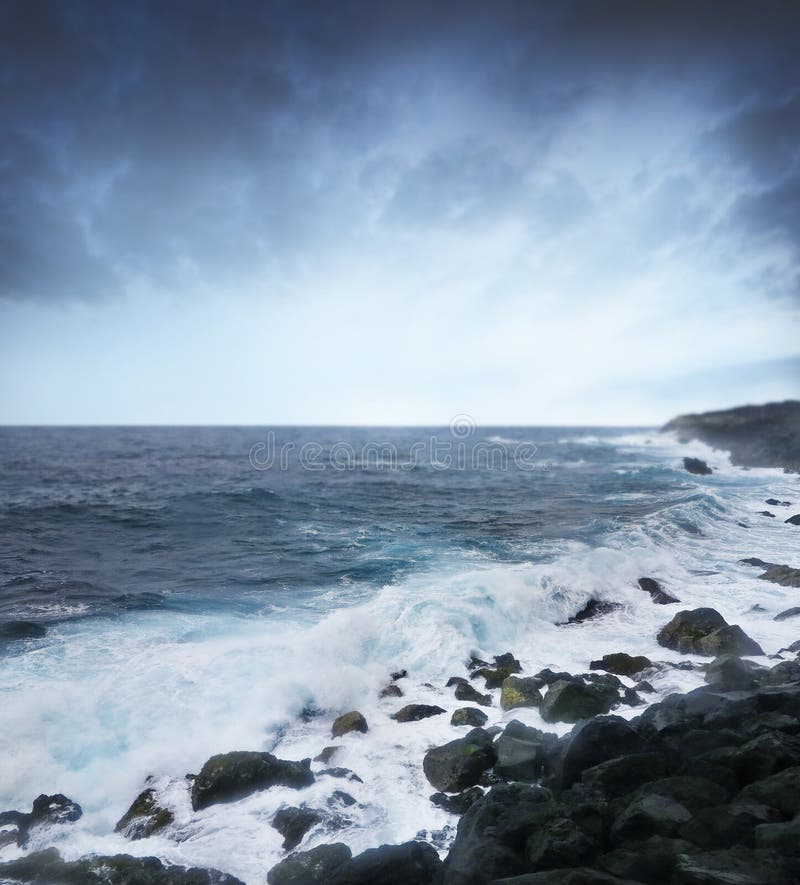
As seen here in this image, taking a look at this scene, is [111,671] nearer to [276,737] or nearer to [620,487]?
[276,737]

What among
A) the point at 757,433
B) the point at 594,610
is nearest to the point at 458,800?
the point at 594,610

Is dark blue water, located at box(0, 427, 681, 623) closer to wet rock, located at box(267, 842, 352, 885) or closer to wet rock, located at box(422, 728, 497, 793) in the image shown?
wet rock, located at box(422, 728, 497, 793)

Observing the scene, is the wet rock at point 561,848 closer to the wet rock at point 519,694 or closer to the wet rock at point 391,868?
the wet rock at point 391,868

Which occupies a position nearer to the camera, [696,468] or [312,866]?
[312,866]

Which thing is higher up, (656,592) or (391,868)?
(656,592)

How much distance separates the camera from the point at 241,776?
723 centimetres

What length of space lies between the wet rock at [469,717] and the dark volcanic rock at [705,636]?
491 cm

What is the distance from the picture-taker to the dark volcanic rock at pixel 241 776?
7.08 meters

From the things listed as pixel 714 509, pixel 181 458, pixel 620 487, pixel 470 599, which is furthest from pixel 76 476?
pixel 714 509

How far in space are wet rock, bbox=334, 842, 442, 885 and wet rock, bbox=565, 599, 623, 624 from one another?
860 centimetres

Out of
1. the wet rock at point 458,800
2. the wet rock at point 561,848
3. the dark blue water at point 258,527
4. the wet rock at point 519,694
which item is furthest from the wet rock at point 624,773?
the dark blue water at point 258,527

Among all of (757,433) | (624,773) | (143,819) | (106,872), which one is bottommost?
(143,819)

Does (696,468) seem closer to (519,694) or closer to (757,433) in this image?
(757,433)

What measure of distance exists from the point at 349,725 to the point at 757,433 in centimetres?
6877
